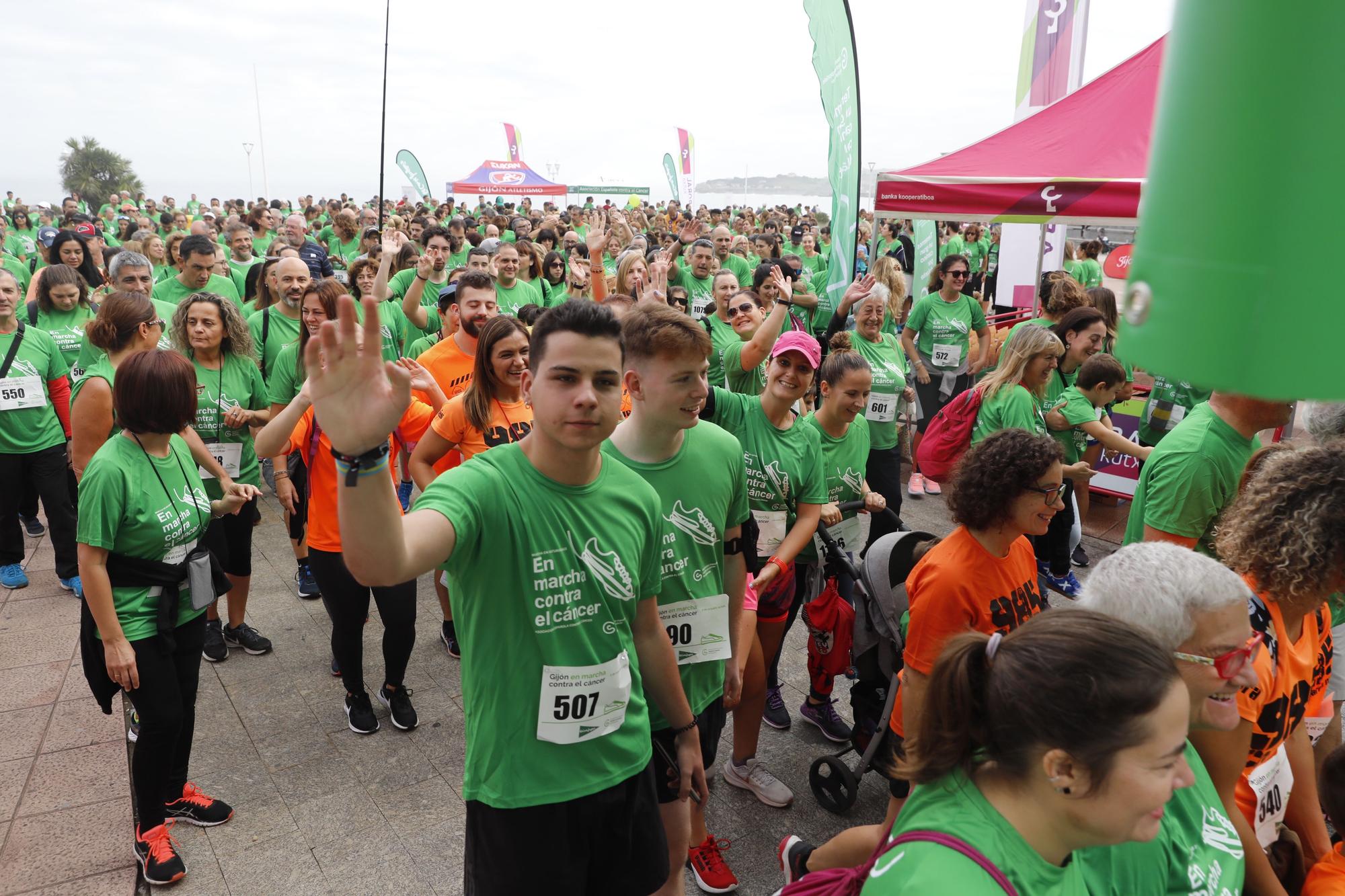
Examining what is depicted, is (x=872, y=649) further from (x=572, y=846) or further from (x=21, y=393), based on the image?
(x=21, y=393)

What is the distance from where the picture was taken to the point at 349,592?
4.05 m

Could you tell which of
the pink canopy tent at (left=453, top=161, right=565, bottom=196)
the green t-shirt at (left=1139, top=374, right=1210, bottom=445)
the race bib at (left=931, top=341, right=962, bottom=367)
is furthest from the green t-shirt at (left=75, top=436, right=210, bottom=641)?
the pink canopy tent at (left=453, top=161, right=565, bottom=196)

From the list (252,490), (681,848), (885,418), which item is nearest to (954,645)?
(681,848)

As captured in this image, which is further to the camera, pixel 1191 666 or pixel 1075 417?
pixel 1075 417

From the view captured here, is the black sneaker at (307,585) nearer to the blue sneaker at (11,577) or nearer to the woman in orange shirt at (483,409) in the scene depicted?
the blue sneaker at (11,577)

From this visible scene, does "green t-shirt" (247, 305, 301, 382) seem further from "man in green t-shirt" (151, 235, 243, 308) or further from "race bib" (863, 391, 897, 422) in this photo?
"race bib" (863, 391, 897, 422)

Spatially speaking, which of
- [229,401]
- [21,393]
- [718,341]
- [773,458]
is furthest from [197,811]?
[718,341]

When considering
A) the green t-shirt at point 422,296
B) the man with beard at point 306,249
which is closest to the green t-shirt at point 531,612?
the green t-shirt at point 422,296

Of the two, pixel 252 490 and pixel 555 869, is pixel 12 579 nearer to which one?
pixel 252 490

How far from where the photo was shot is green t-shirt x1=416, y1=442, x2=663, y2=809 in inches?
77.9

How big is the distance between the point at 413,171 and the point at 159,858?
87.3 feet

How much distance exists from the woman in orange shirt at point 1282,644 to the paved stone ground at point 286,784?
5.44 feet

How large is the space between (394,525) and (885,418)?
4669 mm

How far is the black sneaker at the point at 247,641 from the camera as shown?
16.4 feet
